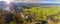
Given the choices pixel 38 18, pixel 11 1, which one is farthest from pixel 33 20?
pixel 11 1

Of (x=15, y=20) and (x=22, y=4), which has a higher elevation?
(x=22, y=4)

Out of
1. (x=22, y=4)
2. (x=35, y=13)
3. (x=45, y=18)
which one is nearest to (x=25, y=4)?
(x=22, y=4)

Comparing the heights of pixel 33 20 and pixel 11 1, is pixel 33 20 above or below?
below

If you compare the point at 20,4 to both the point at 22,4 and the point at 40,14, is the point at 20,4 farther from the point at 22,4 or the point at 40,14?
the point at 40,14

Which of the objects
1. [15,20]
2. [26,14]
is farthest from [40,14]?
[15,20]

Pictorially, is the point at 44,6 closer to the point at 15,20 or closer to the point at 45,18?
the point at 45,18
